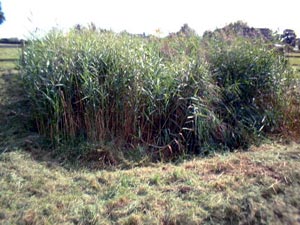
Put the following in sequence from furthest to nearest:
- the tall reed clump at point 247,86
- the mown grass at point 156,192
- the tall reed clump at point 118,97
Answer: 1. the tall reed clump at point 247,86
2. the tall reed clump at point 118,97
3. the mown grass at point 156,192

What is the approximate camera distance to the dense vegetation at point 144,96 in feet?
15.0

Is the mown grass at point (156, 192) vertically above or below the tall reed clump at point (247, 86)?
below

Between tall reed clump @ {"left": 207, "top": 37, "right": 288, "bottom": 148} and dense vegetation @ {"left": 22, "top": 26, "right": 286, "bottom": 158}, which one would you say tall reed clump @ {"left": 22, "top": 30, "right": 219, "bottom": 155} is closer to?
dense vegetation @ {"left": 22, "top": 26, "right": 286, "bottom": 158}

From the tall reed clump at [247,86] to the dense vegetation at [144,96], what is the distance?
0.02 metres

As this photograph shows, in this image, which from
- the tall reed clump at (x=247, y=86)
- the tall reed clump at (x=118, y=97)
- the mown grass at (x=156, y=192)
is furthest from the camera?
the tall reed clump at (x=247, y=86)

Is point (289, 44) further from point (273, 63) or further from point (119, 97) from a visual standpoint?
point (119, 97)

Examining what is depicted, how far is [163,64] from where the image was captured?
5348 mm

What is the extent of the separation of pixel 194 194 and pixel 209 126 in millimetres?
1884

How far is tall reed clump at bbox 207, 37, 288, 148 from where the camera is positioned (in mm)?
5168

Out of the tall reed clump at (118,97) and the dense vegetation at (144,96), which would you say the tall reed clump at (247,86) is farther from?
the tall reed clump at (118,97)

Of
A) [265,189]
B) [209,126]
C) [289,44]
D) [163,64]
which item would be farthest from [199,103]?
[289,44]

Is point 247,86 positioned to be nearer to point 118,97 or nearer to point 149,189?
point 118,97

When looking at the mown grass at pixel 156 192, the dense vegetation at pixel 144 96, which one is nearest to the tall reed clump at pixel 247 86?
the dense vegetation at pixel 144 96

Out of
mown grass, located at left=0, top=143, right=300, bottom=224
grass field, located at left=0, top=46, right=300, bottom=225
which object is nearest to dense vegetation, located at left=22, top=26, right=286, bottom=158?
grass field, located at left=0, top=46, right=300, bottom=225
